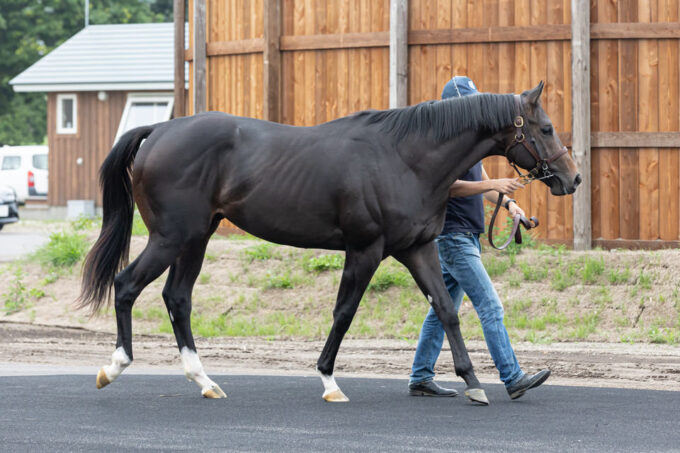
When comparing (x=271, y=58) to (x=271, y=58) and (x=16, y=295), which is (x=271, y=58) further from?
(x=16, y=295)

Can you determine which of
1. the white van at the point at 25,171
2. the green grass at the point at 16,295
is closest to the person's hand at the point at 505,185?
the green grass at the point at 16,295

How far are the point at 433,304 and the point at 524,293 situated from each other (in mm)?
5196

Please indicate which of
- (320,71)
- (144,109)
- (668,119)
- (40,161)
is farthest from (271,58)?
(40,161)

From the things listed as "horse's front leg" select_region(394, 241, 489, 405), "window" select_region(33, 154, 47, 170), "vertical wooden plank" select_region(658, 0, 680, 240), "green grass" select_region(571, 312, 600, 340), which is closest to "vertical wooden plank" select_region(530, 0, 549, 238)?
"vertical wooden plank" select_region(658, 0, 680, 240)

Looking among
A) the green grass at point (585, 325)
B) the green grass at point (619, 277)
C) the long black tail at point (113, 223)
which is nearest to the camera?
the long black tail at point (113, 223)

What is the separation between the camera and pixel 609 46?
44.1ft

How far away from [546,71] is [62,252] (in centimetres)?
677

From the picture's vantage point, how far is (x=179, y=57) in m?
16.8

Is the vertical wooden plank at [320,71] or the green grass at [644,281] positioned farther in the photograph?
the vertical wooden plank at [320,71]

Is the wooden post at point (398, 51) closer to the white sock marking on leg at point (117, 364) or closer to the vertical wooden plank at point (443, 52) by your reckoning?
the vertical wooden plank at point (443, 52)

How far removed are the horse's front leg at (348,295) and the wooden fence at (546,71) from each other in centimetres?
643

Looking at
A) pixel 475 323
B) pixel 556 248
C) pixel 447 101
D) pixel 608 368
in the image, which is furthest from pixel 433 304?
pixel 556 248

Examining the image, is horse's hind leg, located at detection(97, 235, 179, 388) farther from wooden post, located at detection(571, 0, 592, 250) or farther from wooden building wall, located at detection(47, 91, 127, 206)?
wooden building wall, located at detection(47, 91, 127, 206)

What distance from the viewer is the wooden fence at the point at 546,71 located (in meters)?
13.3
